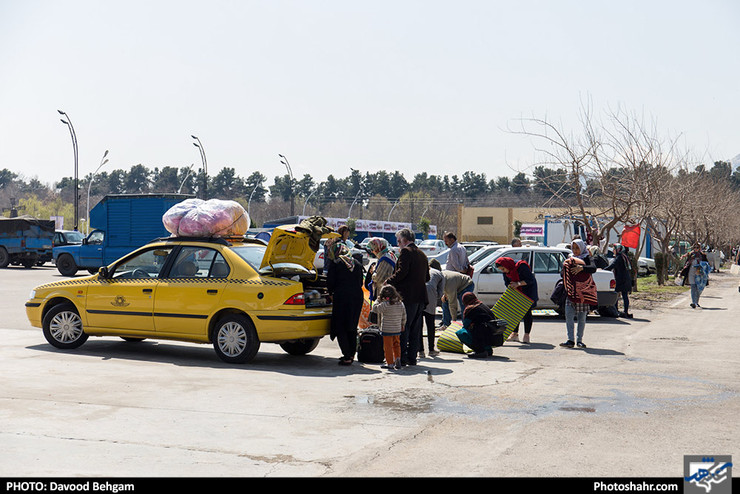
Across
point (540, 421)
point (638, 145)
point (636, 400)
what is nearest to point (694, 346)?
point (636, 400)

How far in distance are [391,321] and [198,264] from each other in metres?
2.77

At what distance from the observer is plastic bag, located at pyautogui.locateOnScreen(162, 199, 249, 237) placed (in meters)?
11.5

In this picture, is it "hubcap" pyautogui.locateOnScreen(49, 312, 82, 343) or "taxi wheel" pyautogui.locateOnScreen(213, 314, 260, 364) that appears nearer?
"taxi wheel" pyautogui.locateOnScreen(213, 314, 260, 364)

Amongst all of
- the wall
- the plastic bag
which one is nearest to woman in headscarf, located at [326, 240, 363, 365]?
the plastic bag

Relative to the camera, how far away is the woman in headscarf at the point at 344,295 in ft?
35.2

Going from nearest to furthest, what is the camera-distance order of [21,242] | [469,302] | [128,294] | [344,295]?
[344,295]
[128,294]
[469,302]
[21,242]

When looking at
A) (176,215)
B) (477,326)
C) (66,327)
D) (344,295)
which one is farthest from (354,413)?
(66,327)

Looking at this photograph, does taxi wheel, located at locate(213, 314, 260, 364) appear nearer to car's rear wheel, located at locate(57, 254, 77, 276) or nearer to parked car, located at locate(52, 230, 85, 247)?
car's rear wheel, located at locate(57, 254, 77, 276)

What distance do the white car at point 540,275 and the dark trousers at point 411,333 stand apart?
7104mm

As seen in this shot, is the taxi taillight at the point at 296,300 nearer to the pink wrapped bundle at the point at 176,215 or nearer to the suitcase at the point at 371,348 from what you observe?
the suitcase at the point at 371,348

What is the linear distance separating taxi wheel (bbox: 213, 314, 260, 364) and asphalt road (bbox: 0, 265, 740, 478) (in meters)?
0.24

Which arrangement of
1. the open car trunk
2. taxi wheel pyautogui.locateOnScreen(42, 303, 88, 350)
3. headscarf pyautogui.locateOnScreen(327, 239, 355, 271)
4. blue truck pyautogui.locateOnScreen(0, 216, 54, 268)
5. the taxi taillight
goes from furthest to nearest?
blue truck pyautogui.locateOnScreen(0, 216, 54, 268)
taxi wheel pyautogui.locateOnScreen(42, 303, 88, 350)
the open car trunk
headscarf pyautogui.locateOnScreen(327, 239, 355, 271)
the taxi taillight

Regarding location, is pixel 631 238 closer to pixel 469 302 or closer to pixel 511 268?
pixel 511 268

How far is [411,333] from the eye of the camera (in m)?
11.2
